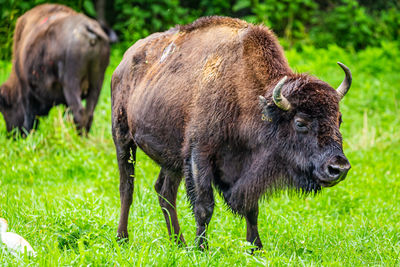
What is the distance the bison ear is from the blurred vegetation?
11559 millimetres

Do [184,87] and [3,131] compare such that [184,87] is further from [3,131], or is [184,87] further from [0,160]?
[3,131]

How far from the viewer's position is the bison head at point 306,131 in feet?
12.8

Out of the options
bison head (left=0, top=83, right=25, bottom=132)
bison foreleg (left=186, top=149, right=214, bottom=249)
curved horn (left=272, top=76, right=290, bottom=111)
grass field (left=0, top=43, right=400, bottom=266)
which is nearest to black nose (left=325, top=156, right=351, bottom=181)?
curved horn (left=272, top=76, right=290, bottom=111)

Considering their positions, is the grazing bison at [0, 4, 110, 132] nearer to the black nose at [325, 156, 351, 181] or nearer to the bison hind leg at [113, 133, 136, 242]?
the bison hind leg at [113, 133, 136, 242]

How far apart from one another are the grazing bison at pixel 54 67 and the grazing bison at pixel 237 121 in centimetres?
429

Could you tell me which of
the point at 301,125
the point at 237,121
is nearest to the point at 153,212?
the point at 237,121

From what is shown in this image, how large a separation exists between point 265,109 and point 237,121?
10.0 inches

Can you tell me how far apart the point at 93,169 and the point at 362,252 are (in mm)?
3989

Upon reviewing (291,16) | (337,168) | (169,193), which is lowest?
A: (291,16)

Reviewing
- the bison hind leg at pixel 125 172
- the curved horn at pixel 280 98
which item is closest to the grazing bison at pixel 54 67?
the bison hind leg at pixel 125 172

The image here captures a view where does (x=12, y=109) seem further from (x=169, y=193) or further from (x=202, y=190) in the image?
(x=202, y=190)

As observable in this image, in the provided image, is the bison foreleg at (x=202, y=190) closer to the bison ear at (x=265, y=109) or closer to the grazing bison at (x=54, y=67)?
the bison ear at (x=265, y=109)

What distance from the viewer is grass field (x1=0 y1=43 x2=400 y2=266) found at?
3.83 m

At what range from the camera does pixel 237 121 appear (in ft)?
13.9
